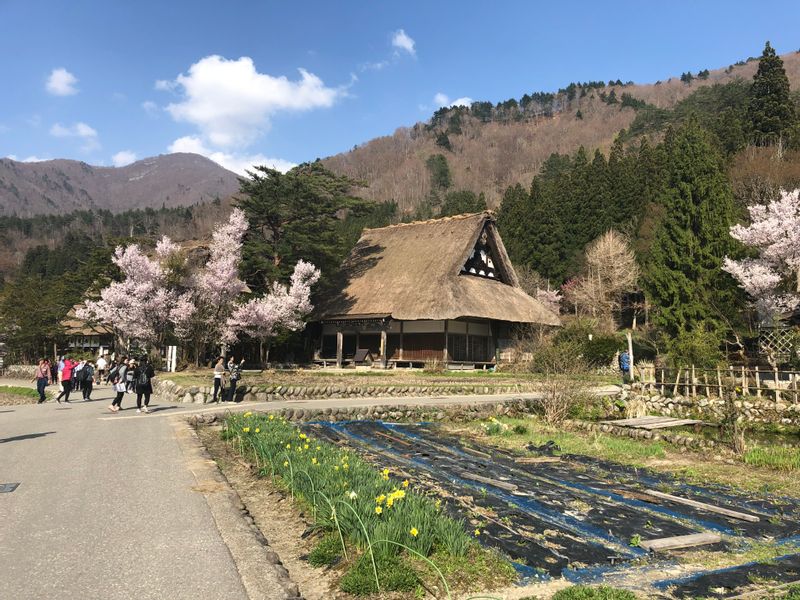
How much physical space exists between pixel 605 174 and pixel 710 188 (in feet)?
83.9

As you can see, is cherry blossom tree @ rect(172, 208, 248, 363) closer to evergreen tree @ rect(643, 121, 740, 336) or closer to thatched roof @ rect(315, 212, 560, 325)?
thatched roof @ rect(315, 212, 560, 325)

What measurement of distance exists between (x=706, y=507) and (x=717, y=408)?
11136mm

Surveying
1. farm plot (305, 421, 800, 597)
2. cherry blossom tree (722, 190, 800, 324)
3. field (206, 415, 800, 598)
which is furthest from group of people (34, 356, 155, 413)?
cherry blossom tree (722, 190, 800, 324)

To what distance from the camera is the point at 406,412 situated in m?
14.4

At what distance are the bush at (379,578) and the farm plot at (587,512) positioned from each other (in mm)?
1008

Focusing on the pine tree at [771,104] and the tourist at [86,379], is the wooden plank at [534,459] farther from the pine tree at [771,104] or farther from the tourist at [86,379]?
the pine tree at [771,104]

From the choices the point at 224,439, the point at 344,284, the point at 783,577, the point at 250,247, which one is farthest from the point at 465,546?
the point at 344,284

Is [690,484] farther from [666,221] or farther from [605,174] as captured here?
[605,174]

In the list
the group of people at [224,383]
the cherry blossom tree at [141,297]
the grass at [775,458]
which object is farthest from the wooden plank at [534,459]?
the cherry blossom tree at [141,297]

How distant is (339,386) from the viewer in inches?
704

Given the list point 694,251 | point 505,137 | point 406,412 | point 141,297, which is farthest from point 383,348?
point 505,137

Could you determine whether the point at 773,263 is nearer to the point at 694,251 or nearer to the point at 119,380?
the point at 694,251

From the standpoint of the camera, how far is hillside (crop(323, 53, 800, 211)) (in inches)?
3718

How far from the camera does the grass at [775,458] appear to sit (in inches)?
344
